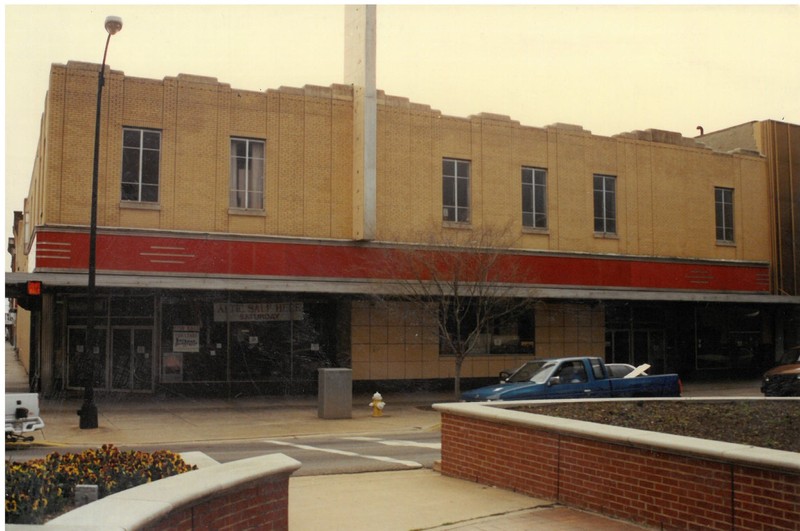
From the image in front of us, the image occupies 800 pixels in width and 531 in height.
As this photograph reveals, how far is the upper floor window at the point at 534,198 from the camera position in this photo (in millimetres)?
29328

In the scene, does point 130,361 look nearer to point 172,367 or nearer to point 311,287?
point 172,367

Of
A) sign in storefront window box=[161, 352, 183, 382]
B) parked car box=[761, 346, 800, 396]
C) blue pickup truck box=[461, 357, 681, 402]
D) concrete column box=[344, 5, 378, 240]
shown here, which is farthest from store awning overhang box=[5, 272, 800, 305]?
parked car box=[761, 346, 800, 396]

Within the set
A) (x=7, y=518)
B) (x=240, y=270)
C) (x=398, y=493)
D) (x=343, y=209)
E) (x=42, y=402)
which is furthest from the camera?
(x=343, y=209)

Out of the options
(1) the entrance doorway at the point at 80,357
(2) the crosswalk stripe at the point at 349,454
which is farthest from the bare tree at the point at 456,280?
(1) the entrance doorway at the point at 80,357

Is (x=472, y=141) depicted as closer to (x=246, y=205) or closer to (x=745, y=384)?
(x=246, y=205)

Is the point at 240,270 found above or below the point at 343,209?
below

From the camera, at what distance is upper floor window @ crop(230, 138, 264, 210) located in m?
24.6

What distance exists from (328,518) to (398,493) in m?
1.47

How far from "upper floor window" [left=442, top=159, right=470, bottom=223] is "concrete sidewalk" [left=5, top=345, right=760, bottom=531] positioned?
6.11 metres

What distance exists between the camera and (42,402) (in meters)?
22.2

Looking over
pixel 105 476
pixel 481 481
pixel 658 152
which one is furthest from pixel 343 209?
pixel 105 476

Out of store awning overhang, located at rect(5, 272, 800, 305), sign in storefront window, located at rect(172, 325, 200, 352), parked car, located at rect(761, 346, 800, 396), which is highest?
store awning overhang, located at rect(5, 272, 800, 305)

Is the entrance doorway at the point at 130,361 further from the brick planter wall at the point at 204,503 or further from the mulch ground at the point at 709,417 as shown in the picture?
the brick planter wall at the point at 204,503

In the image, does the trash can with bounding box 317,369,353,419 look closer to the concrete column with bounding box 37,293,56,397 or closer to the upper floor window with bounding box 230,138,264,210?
the upper floor window with bounding box 230,138,264,210
